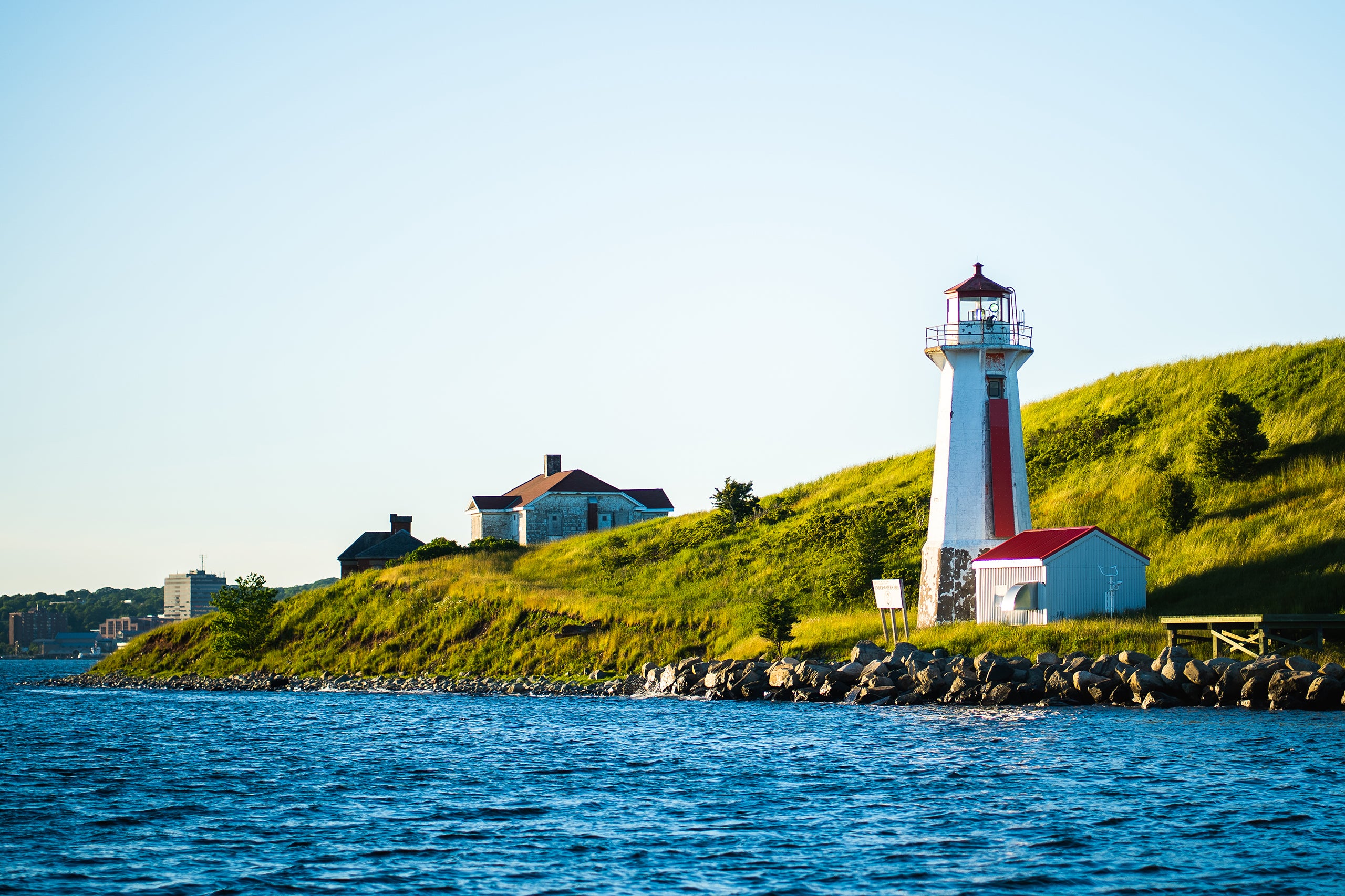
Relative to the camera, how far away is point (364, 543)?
93.1 m

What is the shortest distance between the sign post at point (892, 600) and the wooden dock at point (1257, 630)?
779 centimetres

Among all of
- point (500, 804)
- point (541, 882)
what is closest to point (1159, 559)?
point (500, 804)

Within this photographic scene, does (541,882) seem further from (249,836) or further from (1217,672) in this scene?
(1217,672)

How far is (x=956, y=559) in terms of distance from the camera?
143 ft

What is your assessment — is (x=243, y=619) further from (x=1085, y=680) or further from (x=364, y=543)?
(x=1085, y=680)

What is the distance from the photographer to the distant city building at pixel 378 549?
8975 cm

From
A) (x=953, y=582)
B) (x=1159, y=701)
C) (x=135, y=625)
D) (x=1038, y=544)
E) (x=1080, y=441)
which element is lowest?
(x=135, y=625)

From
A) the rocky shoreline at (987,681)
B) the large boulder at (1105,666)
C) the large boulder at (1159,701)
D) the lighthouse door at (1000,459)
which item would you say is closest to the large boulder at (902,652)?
the rocky shoreline at (987,681)

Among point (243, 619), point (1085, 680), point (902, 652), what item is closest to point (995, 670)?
point (1085, 680)

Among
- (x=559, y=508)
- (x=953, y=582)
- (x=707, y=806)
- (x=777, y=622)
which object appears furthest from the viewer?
(x=559, y=508)

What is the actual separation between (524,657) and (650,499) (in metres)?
39.9

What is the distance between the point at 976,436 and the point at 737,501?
98.9ft

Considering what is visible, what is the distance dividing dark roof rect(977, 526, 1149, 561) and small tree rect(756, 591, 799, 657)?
6989 mm

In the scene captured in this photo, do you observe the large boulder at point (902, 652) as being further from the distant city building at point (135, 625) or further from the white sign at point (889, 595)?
the distant city building at point (135, 625)
